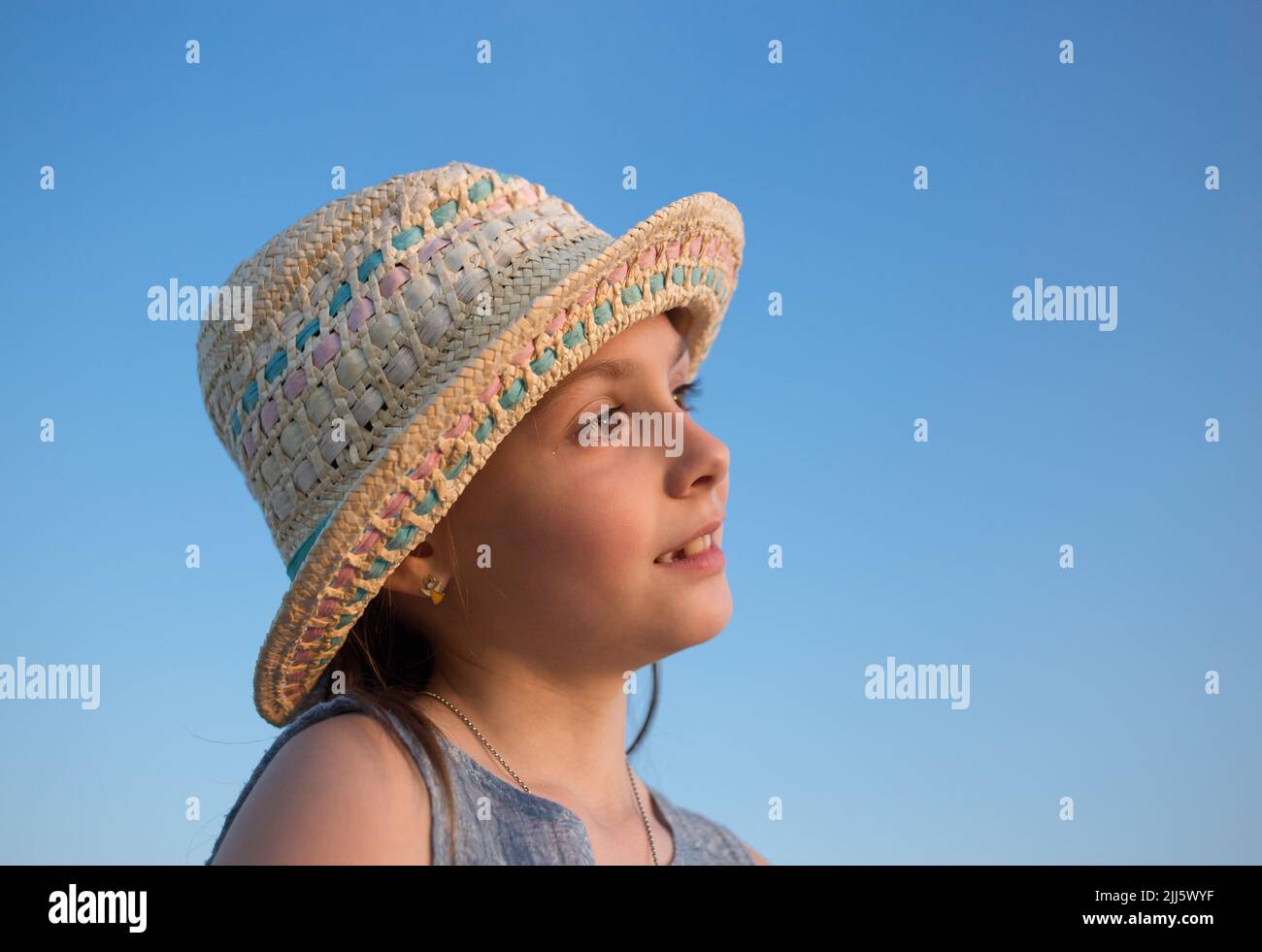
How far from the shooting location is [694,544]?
1.74m

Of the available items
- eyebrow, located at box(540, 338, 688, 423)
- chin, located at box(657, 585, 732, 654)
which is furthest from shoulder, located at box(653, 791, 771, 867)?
eyebrow, located at box(540, 338, 688, 423)

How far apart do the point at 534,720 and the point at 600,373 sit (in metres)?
0.55

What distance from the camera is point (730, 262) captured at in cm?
207

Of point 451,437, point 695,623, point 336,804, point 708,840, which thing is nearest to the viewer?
point 336,804

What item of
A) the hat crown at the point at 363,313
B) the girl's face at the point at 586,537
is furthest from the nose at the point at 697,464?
the hat crown at the point at 363,313

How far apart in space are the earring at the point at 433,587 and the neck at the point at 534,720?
13 centimetres

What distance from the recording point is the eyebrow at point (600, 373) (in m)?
1.70

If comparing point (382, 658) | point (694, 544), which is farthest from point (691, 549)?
point (382, 658)

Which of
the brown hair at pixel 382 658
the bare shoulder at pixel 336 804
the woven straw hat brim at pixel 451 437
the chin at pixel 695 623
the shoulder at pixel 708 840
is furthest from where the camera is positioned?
the shoulder at pixel 708 840

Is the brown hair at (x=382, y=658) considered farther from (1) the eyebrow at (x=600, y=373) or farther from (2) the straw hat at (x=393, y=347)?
(1) the eyebrow at (x=600, y=373)

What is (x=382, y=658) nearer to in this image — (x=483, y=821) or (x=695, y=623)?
(x=483, y=821)
